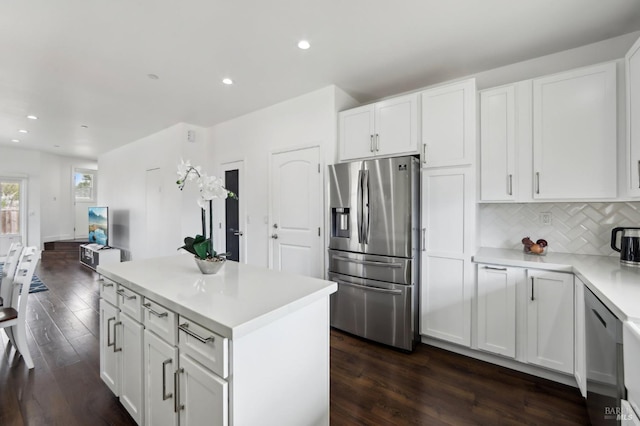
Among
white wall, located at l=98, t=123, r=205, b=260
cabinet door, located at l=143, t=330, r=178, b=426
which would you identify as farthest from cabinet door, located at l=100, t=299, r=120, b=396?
white wall, located at l=98, t=123, r=205, b=260

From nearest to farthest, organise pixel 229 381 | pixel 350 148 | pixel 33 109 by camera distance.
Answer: pixel 229 381 → pixel 350 148 → pixel 33 109

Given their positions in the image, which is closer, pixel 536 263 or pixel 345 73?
pixel 536 263

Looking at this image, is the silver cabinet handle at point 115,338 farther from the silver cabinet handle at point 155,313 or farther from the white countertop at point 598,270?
the white countertop at point 598,270

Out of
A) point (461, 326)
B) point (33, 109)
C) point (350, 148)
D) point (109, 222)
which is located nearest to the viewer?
point (461, 326)

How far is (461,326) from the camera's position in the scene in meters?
2.34

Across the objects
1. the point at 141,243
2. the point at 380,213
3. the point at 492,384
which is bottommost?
the point at 492,384

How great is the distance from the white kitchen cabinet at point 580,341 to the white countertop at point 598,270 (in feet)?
0.40

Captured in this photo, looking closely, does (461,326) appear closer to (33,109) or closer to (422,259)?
(422,259)

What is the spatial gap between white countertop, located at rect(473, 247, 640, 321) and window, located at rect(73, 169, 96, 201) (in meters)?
9.92

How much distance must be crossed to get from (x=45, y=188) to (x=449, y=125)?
9.39m

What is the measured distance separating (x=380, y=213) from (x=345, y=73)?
4.83ft

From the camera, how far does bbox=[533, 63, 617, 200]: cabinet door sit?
1.99m

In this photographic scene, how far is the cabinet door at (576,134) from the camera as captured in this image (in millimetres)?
1985

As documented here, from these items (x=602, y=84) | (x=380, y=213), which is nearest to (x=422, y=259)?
(x=380, y=213)
